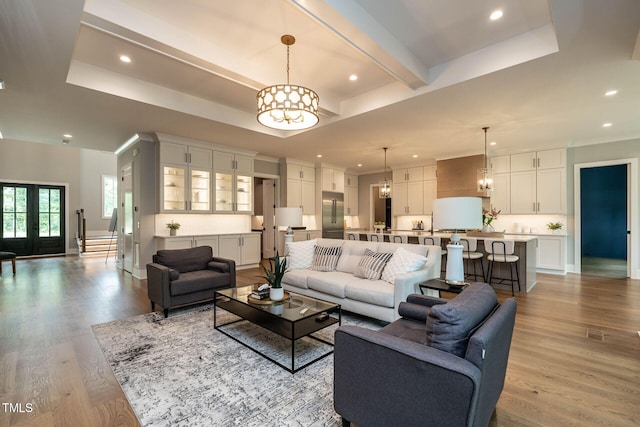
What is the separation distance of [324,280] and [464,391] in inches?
99.1

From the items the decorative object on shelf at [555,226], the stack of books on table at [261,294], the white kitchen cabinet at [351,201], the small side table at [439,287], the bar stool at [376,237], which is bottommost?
the stack of books on table at [261,294]

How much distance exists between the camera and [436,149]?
6.95 meters

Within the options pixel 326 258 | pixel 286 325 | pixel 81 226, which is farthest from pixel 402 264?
pixel 81 226

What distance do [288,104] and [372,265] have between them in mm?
2078

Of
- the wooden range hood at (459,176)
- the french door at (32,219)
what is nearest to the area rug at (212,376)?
the wooden range hood at (459,176)

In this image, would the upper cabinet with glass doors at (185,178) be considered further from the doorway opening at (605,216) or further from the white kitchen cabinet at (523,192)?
the doorway opening at (605,216)

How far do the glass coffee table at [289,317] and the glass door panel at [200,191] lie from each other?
341cm

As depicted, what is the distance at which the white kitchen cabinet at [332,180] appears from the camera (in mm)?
8625

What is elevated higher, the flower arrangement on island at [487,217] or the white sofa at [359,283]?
the flower arrangement on island at [487,217]

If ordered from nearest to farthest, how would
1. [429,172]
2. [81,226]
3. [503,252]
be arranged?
[503,252] < [429,172] < [81,226]

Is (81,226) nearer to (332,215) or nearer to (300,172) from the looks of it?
(300,172)

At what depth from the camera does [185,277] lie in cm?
385

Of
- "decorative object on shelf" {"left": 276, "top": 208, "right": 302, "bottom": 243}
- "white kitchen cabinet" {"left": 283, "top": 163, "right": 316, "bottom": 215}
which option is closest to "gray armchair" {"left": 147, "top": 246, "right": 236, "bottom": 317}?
"decorative object on shelf" {"left": 276, "top": 208, "right": 302, "bottom": 243}

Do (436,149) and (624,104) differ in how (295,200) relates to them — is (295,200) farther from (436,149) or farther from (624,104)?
(624,104)
